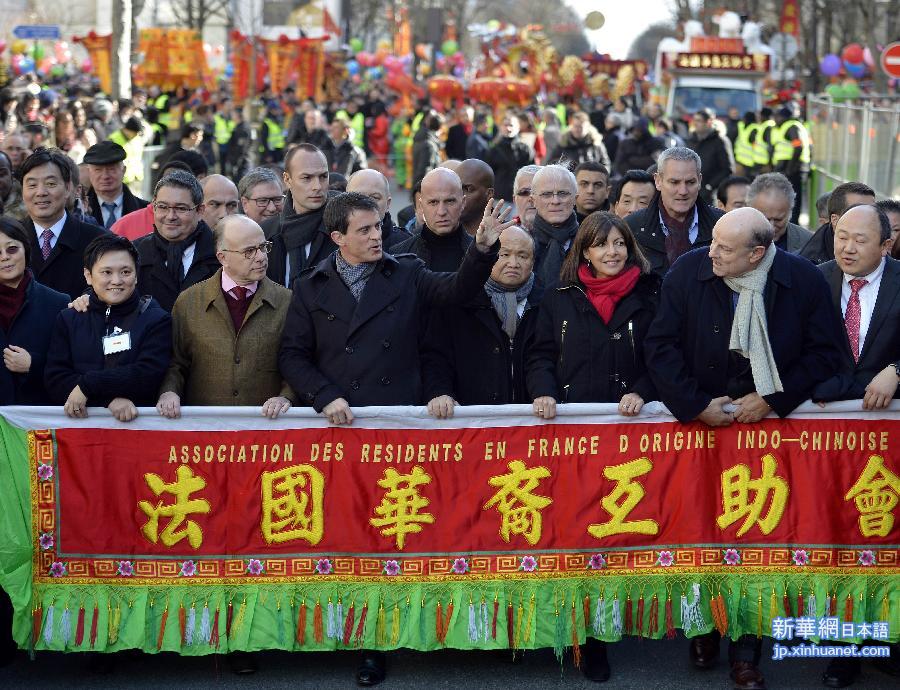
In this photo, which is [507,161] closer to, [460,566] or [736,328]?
[736,328]

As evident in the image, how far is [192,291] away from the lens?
21.5ft

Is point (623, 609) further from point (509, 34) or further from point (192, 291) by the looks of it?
point (509, 34)

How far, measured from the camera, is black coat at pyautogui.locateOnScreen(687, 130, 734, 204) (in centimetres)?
1883

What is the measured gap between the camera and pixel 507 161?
17.4 metres

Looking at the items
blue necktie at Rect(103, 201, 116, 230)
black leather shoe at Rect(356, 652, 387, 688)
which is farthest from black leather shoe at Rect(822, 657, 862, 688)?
blue necktie at Rect(103, 201, 116, 230)

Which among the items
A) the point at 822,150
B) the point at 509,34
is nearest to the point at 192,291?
the point at 822,150

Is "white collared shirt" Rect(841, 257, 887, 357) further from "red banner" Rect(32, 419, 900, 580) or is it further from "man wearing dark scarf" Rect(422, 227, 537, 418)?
"man wearing dark scarf" Rect(422, 227, 537, 418)

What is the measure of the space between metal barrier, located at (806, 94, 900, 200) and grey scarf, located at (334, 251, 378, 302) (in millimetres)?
12769

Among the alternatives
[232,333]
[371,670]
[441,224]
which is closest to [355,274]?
[232,333]

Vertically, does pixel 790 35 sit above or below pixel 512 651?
→ above

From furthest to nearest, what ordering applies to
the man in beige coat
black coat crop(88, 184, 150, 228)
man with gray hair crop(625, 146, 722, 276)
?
black coat crop(88, 184, 150, 228) → man with gray hair crop(625, 146, 722, 276) → the man in beige coat

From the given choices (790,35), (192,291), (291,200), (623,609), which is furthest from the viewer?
(790,35)

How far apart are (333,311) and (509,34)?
56348 mm

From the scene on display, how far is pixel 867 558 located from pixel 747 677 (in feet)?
2.47
